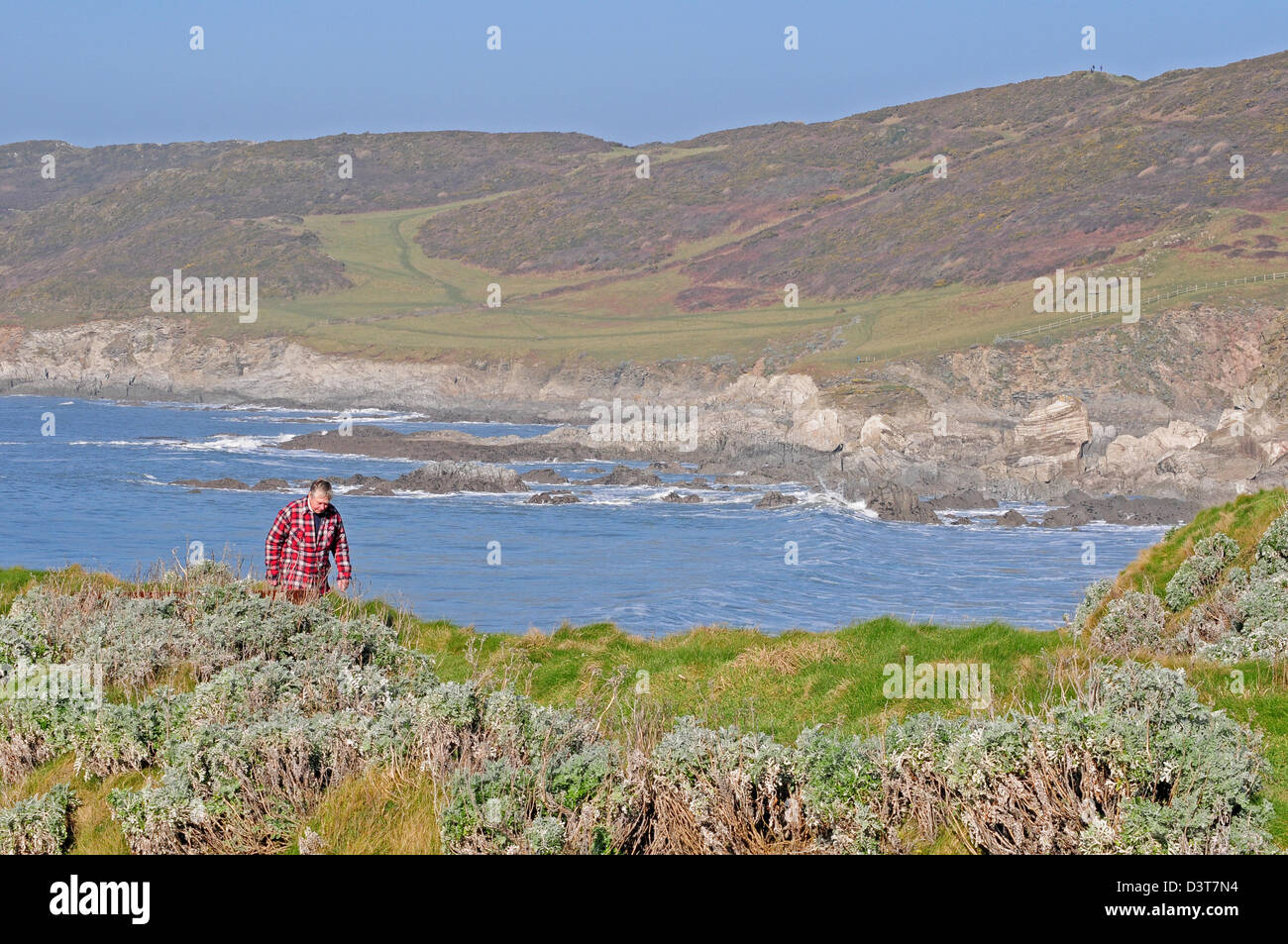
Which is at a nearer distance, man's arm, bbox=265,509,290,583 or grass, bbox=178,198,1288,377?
man's arm, bbox=265,509,290,583

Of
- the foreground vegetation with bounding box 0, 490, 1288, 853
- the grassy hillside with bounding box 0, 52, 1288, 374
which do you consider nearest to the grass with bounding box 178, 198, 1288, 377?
the grassy hillside with bounding box 0, 52, 1288, 374

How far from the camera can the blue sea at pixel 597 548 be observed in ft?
92.6

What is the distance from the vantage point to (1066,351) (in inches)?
2736

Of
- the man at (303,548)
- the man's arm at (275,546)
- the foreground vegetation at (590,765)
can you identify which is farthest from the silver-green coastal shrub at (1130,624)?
the man's arm at (275,546)

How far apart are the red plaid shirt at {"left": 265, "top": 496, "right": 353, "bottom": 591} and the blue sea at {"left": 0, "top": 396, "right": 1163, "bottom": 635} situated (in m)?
9.15

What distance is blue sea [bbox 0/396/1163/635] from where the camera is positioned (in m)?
28.2

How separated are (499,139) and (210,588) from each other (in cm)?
19623

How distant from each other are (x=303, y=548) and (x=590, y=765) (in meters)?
5.73

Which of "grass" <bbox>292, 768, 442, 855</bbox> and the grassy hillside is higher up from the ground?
the grassy hillside

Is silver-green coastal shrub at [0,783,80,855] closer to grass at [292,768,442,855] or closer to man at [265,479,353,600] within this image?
grass at [292,768,442,855]

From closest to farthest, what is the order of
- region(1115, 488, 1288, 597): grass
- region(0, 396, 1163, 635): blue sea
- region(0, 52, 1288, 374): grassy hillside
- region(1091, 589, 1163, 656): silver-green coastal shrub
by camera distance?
region(1091, 589, 1163, 656): silver-green coastal shrub → region(1115, 488, 1288, 597): grass → region(0, 396, 1163, 635): blue sea → region(0, 52, 1288, 374): grassy hillside

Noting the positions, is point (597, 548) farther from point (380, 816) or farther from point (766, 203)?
point (766, 203)

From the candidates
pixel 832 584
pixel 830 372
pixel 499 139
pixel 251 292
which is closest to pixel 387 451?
pixel 830 372
